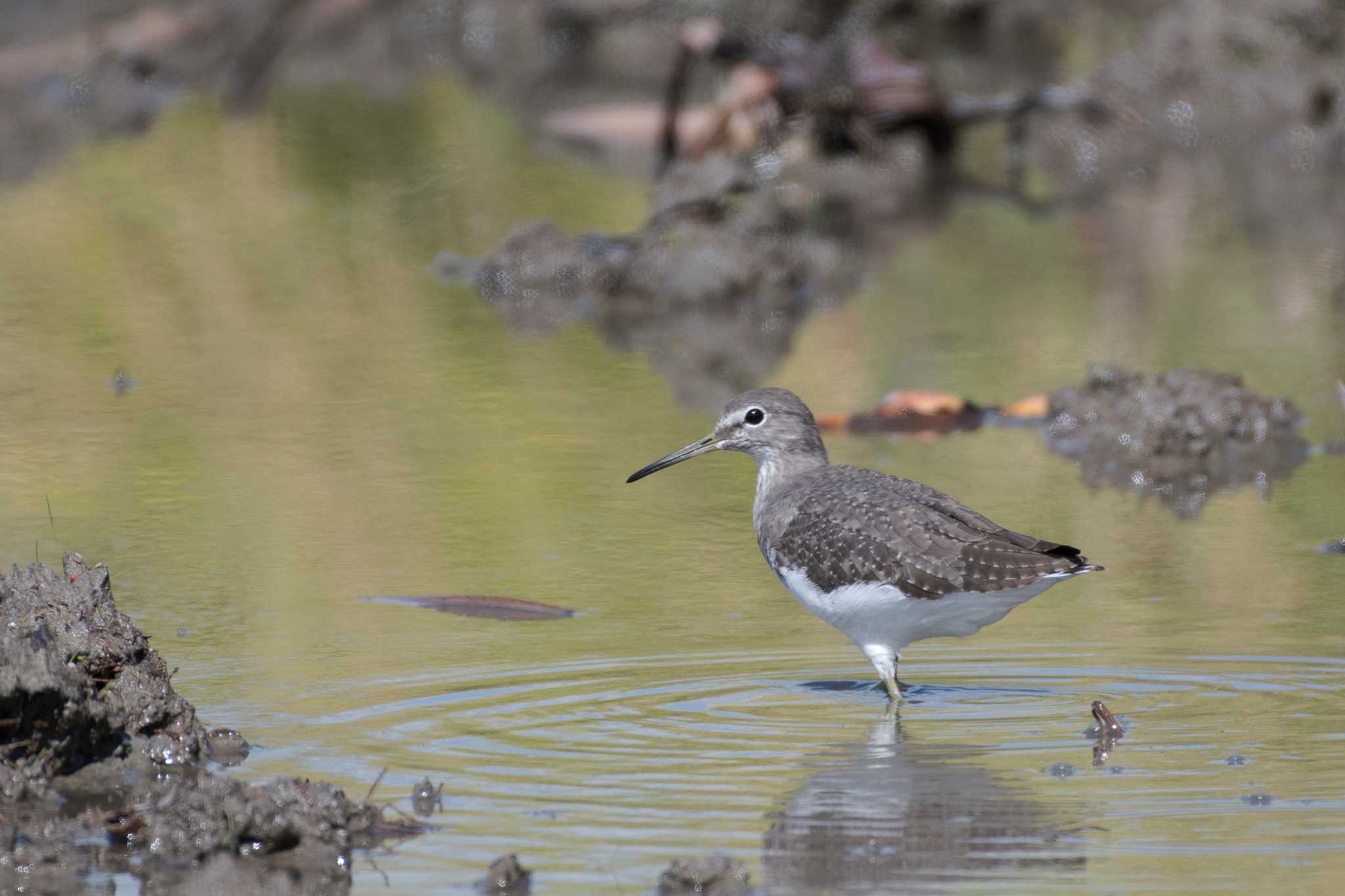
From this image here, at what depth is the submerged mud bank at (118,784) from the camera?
5492 millimetres

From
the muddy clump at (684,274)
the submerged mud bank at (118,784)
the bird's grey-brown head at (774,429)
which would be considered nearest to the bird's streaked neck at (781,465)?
the bird's grey-brown head at (774,429)

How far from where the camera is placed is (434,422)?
36.1 ft

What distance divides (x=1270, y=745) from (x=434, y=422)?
542 centimetres

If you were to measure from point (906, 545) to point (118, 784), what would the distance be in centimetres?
260

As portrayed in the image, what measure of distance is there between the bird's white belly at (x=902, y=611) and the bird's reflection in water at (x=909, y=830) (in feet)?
2.23

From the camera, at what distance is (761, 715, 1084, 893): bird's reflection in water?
5.45 metres

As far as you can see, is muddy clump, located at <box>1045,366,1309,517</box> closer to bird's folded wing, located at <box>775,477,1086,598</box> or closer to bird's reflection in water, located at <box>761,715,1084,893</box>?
bird's folded wing, located at <box>775,477,1086,598</box>

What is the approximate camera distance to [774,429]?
8406 mm

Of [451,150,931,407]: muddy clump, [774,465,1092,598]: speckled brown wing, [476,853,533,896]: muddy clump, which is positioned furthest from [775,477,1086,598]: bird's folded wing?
[451,150,931,407]: muddy clump

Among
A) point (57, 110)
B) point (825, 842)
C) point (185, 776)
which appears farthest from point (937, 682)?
point (57, 110)

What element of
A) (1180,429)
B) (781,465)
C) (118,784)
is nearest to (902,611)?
(781,465)

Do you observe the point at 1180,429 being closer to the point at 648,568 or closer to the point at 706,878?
the point at 648,568

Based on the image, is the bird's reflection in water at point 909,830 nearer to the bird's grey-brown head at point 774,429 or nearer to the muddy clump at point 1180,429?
the bird's grey-brown head at point 774,429

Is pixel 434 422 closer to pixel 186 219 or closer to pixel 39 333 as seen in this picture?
pixel 39 333
